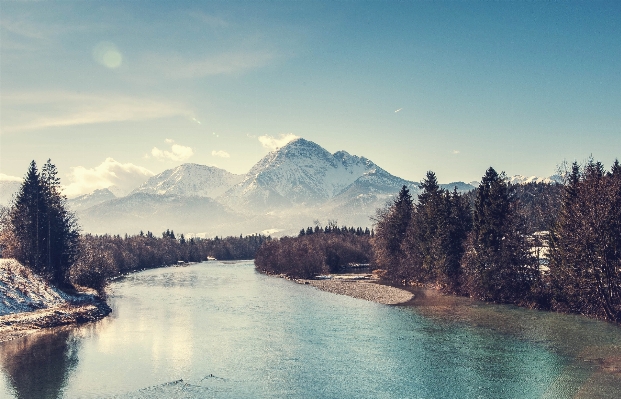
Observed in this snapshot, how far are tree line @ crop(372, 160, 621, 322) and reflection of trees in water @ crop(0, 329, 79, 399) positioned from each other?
2283 inches

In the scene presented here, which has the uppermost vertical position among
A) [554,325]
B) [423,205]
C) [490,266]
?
[423,205]

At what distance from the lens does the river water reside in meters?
34.1

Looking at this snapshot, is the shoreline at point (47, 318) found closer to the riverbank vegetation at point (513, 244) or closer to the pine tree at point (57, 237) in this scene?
the pine tree at point (57, 237)

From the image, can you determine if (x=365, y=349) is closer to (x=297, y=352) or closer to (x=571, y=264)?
(x=297, y=352)

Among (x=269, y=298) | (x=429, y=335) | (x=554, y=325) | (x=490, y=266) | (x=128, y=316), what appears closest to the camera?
(x=429, y=335)

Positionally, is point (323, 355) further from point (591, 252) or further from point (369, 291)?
point (369, 291)

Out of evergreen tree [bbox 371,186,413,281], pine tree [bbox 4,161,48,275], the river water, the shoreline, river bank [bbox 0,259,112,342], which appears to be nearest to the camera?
the river water

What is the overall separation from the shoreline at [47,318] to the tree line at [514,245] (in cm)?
6008

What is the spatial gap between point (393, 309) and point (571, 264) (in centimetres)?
2460

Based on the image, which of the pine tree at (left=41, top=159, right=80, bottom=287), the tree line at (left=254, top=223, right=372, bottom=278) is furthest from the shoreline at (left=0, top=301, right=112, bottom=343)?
the tree line at (left=254, top=223, right=372, bottom=278)

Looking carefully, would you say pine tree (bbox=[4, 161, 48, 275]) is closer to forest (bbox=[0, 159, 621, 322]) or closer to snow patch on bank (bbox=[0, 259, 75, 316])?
forest (bbox=[0, 159, 621, 322])

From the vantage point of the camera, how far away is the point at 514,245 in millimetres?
74375

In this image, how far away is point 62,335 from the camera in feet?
175

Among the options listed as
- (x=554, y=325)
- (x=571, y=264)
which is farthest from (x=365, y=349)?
(x=571, y=264)
